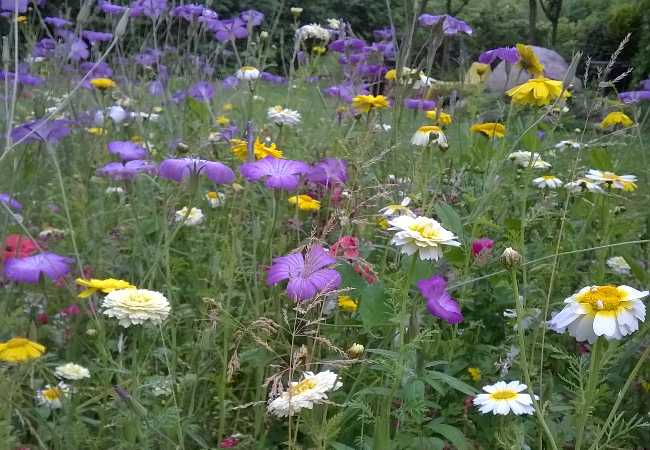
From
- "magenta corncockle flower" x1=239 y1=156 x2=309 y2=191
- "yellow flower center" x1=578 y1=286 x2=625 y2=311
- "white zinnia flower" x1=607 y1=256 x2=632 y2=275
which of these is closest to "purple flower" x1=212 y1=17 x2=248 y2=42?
"magenta corncockle flower" x1=239 y1=156 x2=309 y2=191

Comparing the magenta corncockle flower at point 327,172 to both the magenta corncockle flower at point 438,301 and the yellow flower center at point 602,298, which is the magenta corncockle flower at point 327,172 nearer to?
the magenta corncockle flower at point 438,301

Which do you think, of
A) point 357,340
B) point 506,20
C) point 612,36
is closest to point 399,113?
point 357,340

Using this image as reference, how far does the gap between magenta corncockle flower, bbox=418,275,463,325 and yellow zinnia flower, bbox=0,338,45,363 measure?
67 cm

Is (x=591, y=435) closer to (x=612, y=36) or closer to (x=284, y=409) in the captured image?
(x=284, y=409)

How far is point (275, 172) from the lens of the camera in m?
1.37

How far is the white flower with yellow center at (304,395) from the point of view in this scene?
0.87m

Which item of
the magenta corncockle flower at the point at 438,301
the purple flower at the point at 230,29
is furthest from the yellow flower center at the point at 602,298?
the purple flower at the point at 230,29

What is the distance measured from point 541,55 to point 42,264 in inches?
335

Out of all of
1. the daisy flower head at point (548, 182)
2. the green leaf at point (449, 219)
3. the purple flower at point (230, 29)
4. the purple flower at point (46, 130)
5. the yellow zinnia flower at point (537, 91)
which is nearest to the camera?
the green leaf at point (449, 219)

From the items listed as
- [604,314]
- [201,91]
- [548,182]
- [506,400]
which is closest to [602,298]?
[604,314]

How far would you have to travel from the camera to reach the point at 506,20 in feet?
51.9

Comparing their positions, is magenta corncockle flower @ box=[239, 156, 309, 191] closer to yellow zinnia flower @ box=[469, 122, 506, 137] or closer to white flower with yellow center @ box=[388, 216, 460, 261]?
white flower with yellow center @ box=[388, 216, 460, 261]

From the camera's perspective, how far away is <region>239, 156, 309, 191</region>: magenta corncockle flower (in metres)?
1.33

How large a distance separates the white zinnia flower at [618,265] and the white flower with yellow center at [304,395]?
1.14m
